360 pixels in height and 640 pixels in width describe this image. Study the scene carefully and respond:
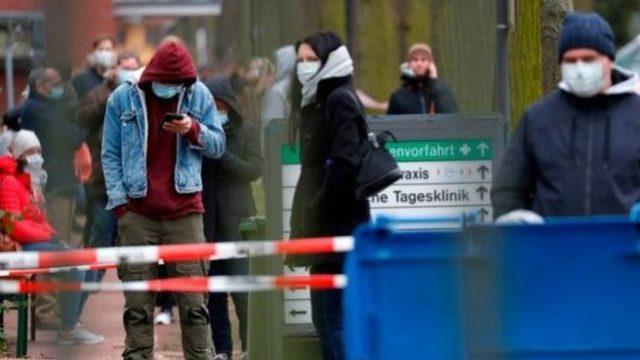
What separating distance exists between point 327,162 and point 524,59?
2585 millimetres

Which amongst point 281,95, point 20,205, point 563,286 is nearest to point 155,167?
point 281,95

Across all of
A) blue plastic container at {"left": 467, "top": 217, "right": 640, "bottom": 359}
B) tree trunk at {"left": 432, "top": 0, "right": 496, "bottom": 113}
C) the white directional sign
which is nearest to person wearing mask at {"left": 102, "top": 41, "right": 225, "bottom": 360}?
the white directional sign

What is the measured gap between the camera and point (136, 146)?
26.7 feet

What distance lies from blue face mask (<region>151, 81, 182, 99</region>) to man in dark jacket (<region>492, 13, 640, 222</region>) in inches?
88.8

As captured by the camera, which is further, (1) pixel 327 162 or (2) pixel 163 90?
(2) pixel 163 90

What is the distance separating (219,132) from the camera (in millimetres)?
8383

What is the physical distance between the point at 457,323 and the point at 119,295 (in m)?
6.66

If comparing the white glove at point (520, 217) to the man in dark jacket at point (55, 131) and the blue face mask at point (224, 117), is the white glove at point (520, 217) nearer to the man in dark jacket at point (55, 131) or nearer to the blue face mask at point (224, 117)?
the man in dark jacket at point (55, 131)

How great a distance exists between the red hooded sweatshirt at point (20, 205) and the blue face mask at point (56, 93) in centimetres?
619

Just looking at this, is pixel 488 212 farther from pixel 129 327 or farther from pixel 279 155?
pixel 129 327

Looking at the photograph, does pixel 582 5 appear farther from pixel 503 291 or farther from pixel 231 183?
pixel 503 291

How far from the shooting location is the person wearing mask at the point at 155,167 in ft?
26.7

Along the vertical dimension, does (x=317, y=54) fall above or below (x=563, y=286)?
above

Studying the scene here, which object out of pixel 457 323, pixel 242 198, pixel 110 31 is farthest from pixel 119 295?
pixel 110 31
